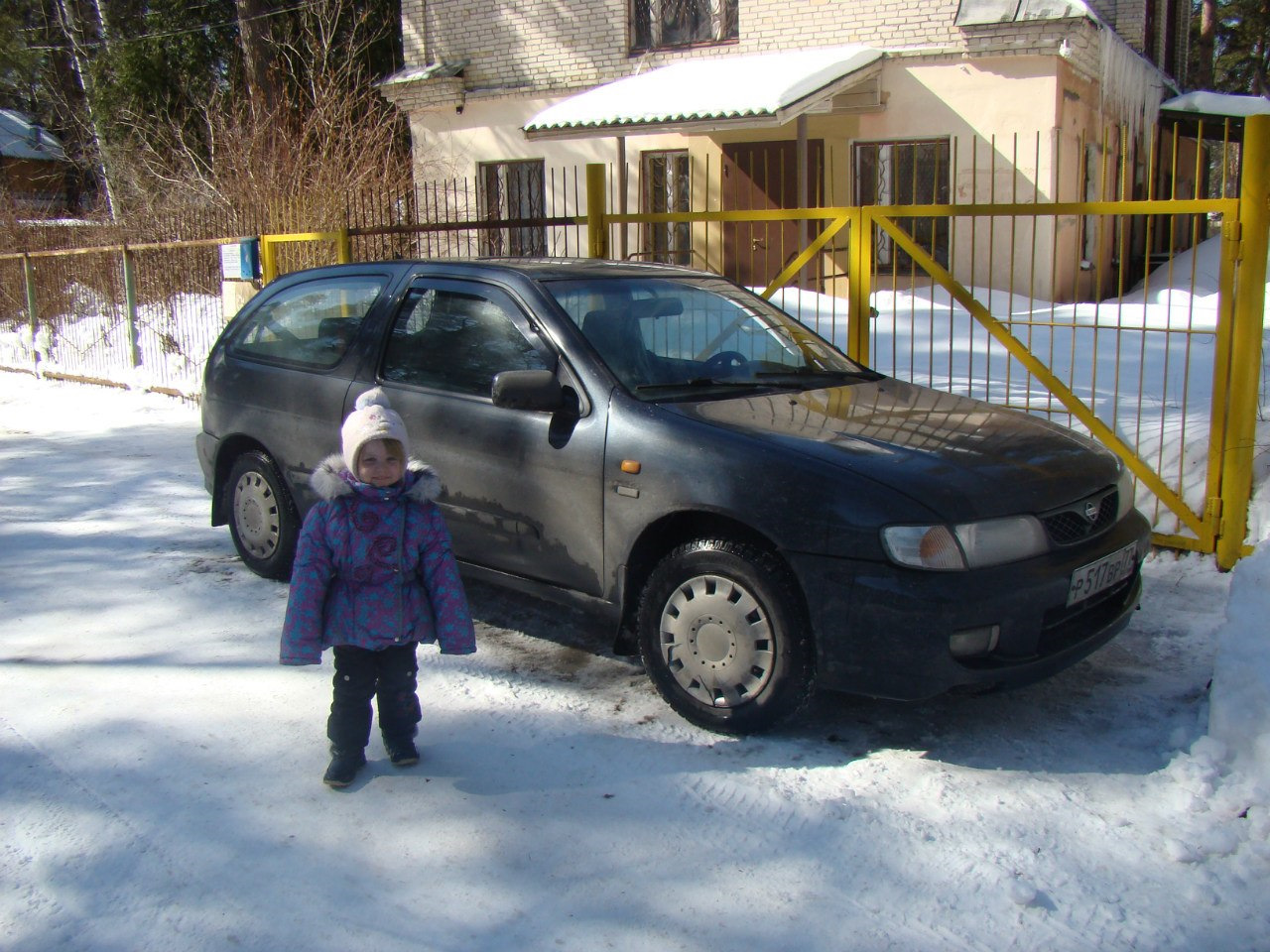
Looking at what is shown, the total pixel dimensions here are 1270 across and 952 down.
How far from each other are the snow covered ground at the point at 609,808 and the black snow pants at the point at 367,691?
0.16 metres

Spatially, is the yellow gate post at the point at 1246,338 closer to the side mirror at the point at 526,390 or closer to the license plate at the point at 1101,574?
the license plate at the point at 1101,574

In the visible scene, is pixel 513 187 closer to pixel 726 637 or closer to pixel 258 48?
pixel 258 48

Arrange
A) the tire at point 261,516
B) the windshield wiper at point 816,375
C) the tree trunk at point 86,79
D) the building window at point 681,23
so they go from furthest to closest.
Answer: the tree trunk at point 86,79 → the building window at point 681,23 → the tire at point 261,516 → the windshield wiper at point 816,375

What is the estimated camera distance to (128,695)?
4348mm

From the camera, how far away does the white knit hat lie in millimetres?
3449

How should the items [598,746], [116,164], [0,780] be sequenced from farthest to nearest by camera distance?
[116,164] < [598,746] < [0,780]

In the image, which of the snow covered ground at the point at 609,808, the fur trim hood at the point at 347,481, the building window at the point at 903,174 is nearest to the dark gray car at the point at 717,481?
the snow covered ground at the point at 609,808

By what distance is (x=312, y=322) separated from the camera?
18.2ft

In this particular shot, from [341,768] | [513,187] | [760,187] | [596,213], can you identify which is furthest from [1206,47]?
[341,768]

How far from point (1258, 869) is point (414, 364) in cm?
357

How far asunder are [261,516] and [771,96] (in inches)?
398

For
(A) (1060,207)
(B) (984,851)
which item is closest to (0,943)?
(B) (984,851)

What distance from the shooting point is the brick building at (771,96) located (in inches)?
577

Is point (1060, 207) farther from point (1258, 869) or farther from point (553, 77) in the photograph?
point (553, 77)
